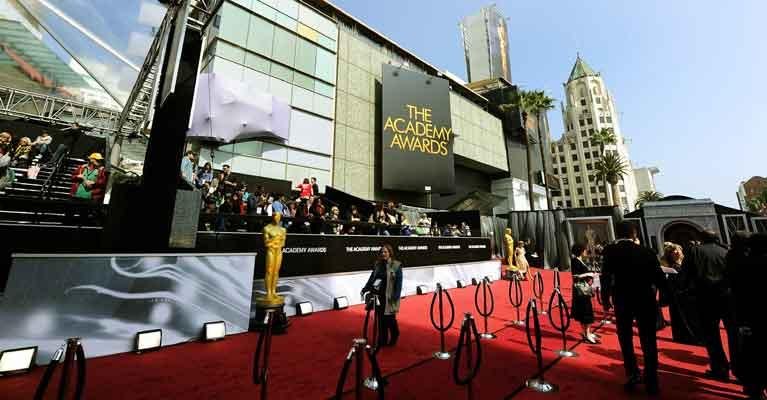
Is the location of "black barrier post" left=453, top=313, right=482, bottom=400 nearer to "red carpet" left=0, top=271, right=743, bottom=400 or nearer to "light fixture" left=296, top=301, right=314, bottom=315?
"red carpet" left=0, top=271, right=743, bottom=400

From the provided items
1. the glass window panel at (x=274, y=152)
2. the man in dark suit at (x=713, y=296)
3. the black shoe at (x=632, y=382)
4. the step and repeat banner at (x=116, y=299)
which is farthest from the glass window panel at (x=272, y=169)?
the man in dark suit at (x=713, y=296)

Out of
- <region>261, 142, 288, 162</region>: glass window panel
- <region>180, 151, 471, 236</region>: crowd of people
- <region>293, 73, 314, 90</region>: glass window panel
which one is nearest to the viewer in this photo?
<region>180, 151, 471, 236</region>: crowd of people

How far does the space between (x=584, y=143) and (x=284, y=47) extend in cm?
9912

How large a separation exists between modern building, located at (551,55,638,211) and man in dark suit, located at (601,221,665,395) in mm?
96935

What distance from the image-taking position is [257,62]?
54.9 ft

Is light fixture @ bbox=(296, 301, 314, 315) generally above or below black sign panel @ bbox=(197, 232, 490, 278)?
below

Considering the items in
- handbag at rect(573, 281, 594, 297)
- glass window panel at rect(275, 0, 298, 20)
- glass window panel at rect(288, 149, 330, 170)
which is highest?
glass window panel at rect(275, 0, 298, 20)

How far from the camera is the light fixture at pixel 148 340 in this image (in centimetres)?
502

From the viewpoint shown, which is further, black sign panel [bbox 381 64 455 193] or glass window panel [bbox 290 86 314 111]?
black sign panel [bbox 381 64 455 193]

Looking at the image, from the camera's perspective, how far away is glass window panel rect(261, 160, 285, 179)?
16.1 m

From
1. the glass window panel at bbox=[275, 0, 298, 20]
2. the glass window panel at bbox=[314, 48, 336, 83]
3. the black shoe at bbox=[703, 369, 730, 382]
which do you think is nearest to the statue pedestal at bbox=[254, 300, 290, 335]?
the black shoe at bbox=[703, 369, 730, 382]

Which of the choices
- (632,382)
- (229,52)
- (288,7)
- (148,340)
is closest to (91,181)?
(148,340)

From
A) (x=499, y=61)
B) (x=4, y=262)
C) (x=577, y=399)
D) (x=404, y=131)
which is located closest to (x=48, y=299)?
(x=4, y=262)

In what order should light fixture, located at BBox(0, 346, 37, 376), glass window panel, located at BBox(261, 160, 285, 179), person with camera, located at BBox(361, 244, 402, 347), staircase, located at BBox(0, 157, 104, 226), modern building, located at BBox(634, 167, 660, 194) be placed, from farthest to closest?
modern building, located at BBox(634, 167, 660, 194), glass window panel, located at BBox(261, 160, 285, 179), person with camera, located at BBox(361, 244, 402, 347), staircase, located at BBox(0, 157, 104, 226), light fixture, located at BBox(0, 346, 37, 376)
